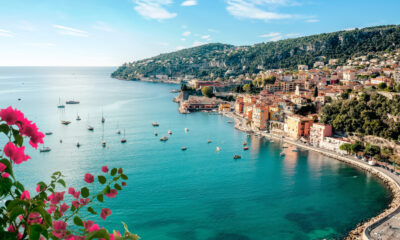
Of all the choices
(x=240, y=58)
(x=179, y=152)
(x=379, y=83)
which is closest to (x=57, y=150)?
(x=179, y=152)

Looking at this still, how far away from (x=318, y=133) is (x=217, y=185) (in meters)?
9.06

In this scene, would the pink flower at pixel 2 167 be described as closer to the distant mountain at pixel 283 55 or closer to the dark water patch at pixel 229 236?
the dark water patch at pixel 229 236

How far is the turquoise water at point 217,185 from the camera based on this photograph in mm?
10602

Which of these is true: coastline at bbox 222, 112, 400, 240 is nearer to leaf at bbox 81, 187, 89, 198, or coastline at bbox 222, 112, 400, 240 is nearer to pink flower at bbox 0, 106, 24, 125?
leaf at bbox 81, 187, 89, 198

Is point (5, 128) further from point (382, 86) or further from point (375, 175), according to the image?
point (382, 86)

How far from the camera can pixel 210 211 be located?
38.0ft

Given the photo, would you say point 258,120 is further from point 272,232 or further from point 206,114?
point 272,232

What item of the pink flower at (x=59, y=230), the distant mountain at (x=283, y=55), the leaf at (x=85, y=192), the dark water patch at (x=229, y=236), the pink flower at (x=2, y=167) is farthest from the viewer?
the distant mountain at (x=283, y=55)

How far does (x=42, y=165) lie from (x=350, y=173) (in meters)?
16.0

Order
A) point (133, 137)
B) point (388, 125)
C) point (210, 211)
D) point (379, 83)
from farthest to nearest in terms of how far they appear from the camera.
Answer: point (379, 83)
point (133, 137)
point (388, 125)
point (210, 211)

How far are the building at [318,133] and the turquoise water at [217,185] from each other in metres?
1.36

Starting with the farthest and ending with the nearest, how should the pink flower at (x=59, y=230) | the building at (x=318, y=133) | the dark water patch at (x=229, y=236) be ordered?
the building at (x=318, y=133) → the dark water patch at (x=229, y=236) → the pink flower at (x=59, y=230)

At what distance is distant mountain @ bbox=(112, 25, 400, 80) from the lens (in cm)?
5394

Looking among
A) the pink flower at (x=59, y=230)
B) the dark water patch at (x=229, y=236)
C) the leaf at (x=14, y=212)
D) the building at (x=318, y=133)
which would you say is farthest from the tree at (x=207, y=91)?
the leaf at (x=14, y=212)
